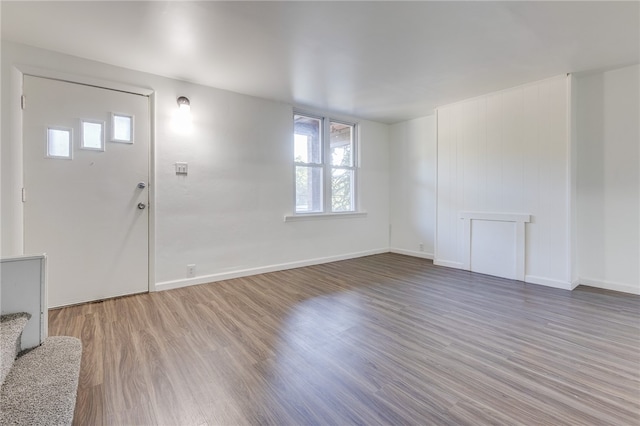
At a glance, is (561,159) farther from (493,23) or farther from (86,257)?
(86,257)

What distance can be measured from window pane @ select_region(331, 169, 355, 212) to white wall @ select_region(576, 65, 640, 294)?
9.94 ft

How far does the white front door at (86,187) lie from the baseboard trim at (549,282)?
4.46 m

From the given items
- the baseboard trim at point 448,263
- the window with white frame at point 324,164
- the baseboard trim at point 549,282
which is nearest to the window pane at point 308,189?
the window with white frame at point 324,164

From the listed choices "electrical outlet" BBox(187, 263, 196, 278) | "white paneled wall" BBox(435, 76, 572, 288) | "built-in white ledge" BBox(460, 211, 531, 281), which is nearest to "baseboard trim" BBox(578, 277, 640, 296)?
"white paneled wall" BBox(435, 76, 572, 288)

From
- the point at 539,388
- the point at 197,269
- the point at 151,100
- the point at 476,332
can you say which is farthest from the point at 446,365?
the point at 151,100

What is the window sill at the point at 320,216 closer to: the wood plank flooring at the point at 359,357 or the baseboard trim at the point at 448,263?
the wood plank flooring at the point at 359,357

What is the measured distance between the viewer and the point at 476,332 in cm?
219

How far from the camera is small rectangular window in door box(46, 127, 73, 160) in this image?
2607 mm

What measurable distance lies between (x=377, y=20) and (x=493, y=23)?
90cm

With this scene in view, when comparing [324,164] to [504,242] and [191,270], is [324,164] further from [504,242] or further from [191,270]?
[504,242]

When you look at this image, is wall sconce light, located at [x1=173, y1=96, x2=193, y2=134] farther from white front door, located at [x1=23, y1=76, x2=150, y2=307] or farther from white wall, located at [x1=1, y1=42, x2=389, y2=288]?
white front door, located at [x1=23, y1=76, x2=150, y2=307]

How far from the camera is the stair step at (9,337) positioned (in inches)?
50.7

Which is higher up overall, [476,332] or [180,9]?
[180,9]

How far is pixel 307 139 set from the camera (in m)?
4.50
